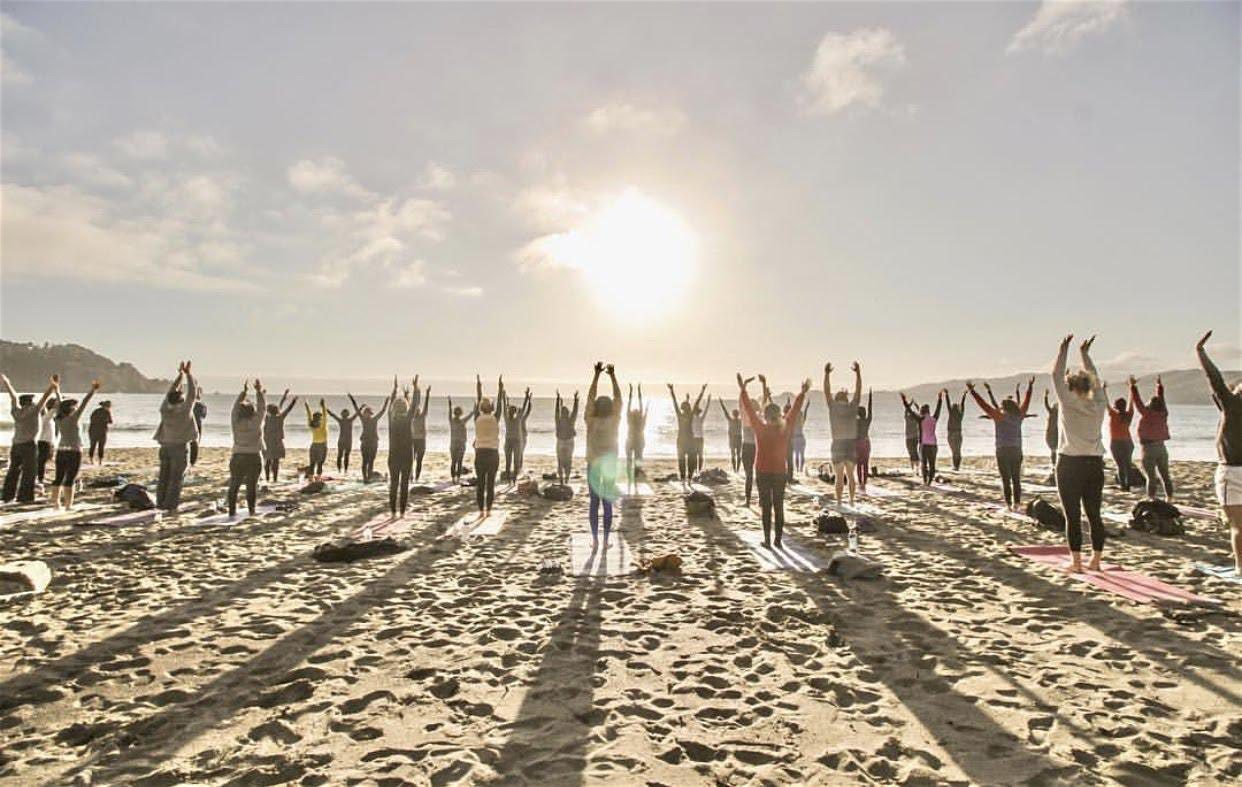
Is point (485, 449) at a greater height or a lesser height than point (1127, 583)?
greater

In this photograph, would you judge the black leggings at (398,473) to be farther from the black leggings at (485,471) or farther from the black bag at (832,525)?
the black bag at (832,525)

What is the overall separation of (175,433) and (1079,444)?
13.3m

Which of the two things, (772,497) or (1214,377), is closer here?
(1214,377)

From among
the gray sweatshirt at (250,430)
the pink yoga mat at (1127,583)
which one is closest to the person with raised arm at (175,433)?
the gray sweatshirt at (250,430)

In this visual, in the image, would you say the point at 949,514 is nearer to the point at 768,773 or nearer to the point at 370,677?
the point at 768,773

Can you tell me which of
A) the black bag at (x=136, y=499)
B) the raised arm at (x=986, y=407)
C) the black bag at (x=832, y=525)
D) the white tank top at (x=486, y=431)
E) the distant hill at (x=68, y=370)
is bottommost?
the black bag at (x=832, y=525)

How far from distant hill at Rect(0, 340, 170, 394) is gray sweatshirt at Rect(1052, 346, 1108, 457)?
21552cm

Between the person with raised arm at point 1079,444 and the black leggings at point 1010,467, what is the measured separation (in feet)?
15.2

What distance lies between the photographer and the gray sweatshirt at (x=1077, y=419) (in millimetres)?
6406

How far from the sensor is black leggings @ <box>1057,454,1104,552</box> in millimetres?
6410

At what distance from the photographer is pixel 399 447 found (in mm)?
10750

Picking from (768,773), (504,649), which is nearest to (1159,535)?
(768,773)

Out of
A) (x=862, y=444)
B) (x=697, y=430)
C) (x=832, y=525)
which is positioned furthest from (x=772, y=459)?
(x=697, y=430)

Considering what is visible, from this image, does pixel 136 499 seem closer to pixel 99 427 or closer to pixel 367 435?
pixel 367 435
